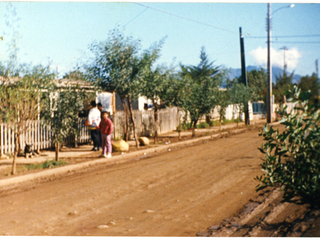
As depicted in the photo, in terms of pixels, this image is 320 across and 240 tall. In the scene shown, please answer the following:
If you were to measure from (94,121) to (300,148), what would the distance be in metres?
9.70

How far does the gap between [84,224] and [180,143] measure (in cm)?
1073

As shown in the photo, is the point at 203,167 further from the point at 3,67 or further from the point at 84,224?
the point at 3,67

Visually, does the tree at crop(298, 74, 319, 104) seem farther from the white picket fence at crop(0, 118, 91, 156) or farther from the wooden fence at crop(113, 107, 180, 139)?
the white picket fence at crop(0, 118, 91, 156)

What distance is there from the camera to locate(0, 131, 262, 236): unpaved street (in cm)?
533

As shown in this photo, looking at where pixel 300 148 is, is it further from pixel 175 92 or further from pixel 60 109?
pixel 175 92

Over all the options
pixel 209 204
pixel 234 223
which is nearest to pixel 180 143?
pixel 209 204

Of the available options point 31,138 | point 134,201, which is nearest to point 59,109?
point 31,138

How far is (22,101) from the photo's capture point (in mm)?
8820

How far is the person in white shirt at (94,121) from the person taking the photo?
43.0 feet

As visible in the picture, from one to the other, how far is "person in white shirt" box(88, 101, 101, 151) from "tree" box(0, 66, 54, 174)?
343 cm

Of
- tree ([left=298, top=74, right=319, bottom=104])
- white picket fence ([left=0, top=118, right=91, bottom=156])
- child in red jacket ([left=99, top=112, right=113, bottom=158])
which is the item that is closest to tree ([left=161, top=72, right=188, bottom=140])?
white picket fence ([left=0, top=118, right=91, bottom=156])

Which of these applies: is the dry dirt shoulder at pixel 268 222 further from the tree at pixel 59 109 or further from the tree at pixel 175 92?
the tree at pixel 175 92

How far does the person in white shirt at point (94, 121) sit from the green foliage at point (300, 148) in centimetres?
910

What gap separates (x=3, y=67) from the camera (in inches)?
416
